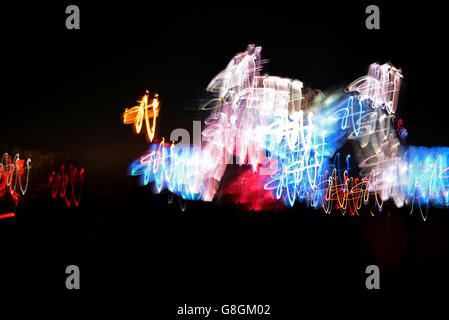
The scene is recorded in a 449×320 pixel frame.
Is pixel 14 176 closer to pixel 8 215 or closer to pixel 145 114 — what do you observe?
pixel 8 215

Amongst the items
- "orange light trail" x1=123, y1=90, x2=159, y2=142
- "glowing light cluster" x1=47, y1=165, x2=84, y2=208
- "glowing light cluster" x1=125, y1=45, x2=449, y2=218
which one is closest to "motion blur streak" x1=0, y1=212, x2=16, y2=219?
"glowing light cluster" x1=47, y1=165, x2=84, y2=208

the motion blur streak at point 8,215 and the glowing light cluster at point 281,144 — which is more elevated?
the glowing light cluster at point 281,144

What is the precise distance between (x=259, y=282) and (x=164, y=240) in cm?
112

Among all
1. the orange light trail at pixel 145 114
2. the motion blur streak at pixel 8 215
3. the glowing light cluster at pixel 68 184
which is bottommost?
the motion blur streak at pixel 8 215

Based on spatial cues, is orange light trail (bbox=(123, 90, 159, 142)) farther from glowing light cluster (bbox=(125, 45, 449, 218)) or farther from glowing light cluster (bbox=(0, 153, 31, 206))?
glowing light cluster (bbox=(0, 153, 31, 206))

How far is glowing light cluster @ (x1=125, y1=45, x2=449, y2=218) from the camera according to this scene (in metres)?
3.30

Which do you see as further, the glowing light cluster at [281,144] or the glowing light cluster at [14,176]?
the glowing light cluster at [14,176]

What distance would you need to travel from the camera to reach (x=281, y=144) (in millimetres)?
3375

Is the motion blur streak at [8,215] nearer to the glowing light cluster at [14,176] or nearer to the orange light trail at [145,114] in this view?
the glowing light cluster at [14,176]

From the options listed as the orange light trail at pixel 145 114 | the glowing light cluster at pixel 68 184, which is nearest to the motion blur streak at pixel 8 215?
the glowing light cluster at pixel 68 184

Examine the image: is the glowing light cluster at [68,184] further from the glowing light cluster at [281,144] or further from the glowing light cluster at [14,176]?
the glowing light cluster at [281,144]

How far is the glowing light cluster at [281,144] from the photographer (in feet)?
10.8
